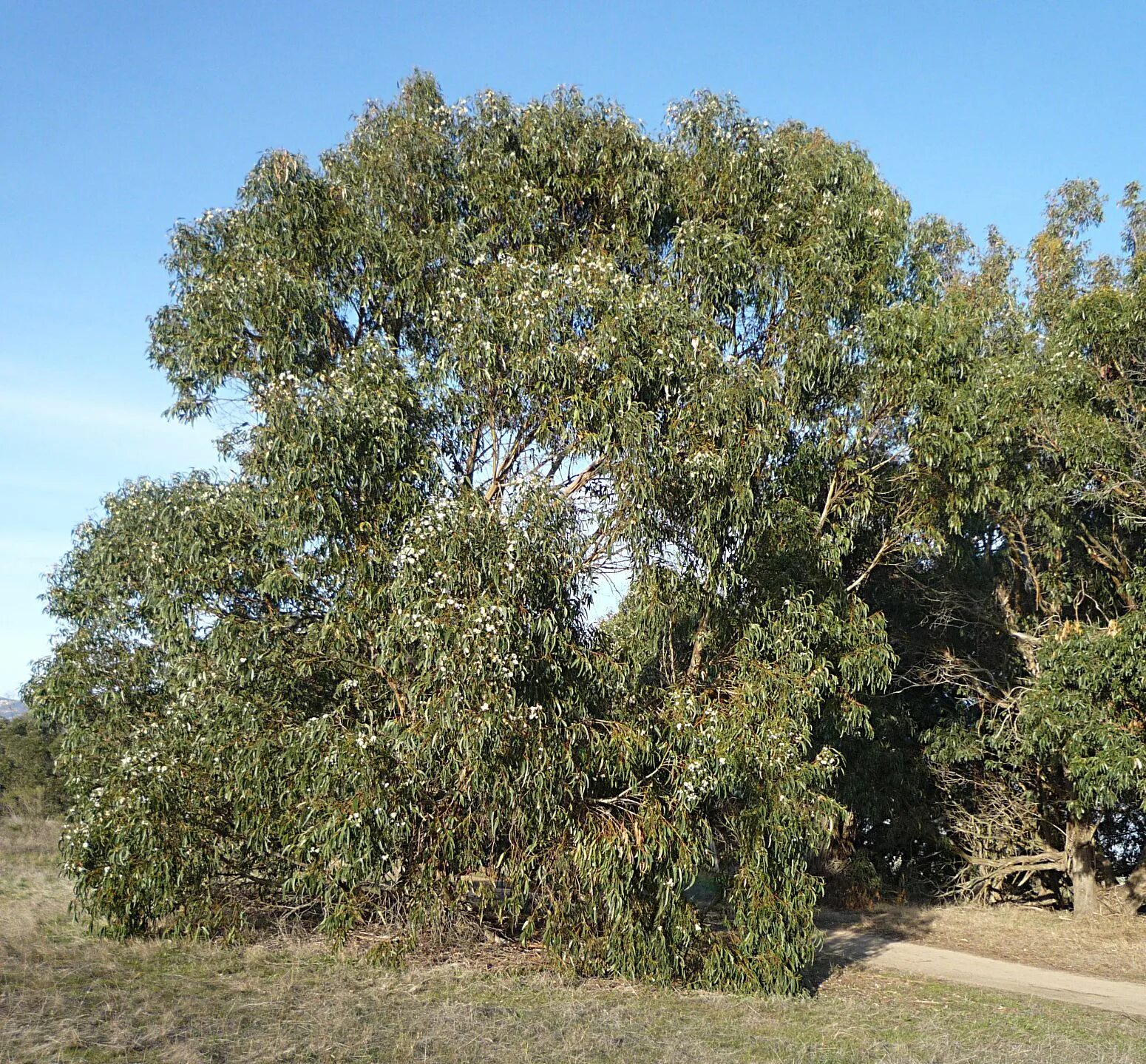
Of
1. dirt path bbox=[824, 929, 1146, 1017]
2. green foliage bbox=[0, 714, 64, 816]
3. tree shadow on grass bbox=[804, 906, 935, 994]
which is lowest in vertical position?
dirt path bbox=[824, 929, 1146, 1017]

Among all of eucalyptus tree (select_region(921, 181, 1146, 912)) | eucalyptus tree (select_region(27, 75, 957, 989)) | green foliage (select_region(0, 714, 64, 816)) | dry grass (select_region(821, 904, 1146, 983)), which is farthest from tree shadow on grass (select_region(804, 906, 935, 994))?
green foliage (select_region(0, 714, 64, 816))

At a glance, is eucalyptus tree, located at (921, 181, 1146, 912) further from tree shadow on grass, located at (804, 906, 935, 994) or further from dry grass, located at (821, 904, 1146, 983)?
tree shadow on grass, located at (804, 906, 935, 994)

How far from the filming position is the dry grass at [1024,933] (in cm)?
1266

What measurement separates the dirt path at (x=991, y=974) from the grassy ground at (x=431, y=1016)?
31.5 inches

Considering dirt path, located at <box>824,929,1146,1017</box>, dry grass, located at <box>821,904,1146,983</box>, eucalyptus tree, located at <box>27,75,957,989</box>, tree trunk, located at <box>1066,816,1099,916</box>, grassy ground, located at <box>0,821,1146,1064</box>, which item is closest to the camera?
grassy ground, located at <box>0,821,1146,1064</box>

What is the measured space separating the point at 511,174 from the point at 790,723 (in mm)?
5929

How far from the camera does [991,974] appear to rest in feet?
37.8

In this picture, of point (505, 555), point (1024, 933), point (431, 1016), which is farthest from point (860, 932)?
point (505, 555)

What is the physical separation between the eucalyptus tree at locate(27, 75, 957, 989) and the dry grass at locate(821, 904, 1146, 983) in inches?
196

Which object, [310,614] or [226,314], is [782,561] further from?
[226,314]

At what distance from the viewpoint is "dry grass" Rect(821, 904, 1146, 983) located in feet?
41.5

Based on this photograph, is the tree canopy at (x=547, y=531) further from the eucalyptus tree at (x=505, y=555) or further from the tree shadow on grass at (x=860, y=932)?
the tree shadow on grass at (x=860, y=932)

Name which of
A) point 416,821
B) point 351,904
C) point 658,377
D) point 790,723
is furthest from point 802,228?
point 351,904

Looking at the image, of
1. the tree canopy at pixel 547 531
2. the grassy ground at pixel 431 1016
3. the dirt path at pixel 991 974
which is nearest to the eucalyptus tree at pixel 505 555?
the tree canopy at pixel 547 531
